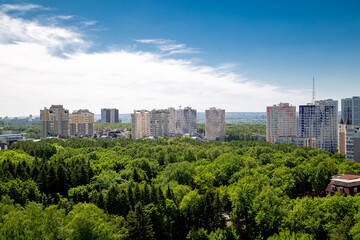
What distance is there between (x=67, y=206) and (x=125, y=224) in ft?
17.9

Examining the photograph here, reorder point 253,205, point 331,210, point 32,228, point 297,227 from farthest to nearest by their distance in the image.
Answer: point 253,205 → point 331,210 → point 297,227 → point 32,228

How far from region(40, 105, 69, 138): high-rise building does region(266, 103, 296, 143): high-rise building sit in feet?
211

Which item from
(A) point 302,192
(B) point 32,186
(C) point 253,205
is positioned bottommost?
(A) point 302,192

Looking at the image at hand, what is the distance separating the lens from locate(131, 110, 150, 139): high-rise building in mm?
103250

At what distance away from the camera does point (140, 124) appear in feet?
347

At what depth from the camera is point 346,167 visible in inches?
1410

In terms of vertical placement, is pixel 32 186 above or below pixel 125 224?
above

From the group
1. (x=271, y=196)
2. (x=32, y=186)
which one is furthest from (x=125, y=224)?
(x=271, y=196)

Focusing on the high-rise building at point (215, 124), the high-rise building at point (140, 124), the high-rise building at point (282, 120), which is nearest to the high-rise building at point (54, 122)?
the high-rise building at point (140, 124)

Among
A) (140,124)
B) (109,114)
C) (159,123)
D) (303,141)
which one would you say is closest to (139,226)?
(303,141)

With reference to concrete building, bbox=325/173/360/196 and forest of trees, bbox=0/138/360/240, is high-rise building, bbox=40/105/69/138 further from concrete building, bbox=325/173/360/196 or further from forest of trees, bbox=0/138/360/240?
concrete building, bbox=325/173/360/196

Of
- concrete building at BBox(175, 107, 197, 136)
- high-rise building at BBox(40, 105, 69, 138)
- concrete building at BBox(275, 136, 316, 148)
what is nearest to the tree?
concrete building at BBox(275, 136, 316, 148)

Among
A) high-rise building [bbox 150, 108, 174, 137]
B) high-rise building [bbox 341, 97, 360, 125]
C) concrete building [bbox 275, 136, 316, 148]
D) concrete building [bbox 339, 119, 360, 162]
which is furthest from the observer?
high-rise building [bbox 341, 97, 360, 125]

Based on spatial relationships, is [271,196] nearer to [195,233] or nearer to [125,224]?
[195,233]
